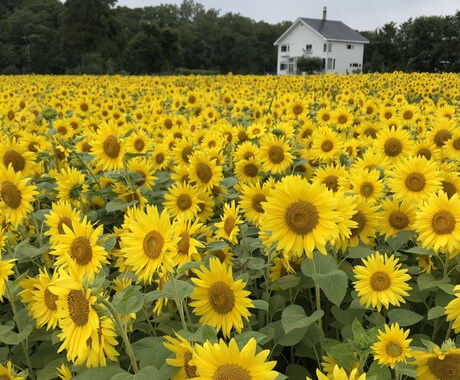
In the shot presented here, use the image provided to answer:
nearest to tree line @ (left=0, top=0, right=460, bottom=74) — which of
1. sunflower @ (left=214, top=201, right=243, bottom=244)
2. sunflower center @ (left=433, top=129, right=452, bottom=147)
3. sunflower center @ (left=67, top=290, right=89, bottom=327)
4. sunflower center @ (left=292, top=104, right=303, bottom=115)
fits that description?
sunflower center @ (left=292, top=104, right=303, bottom=115)

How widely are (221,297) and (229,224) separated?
24.8 inches

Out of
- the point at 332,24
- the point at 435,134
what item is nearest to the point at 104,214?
the point at 435,134

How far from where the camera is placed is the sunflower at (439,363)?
150cm

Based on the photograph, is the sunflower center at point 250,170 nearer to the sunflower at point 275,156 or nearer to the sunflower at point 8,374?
the sunflower at point 275,156

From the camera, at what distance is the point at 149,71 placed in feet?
163

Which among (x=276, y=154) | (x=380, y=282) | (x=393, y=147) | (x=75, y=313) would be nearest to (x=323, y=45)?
(x=393, y=147)

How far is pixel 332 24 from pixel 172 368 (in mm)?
78813

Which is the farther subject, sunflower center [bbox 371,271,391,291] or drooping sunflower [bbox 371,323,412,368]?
sunflower center [bbox 371,271,391,291]

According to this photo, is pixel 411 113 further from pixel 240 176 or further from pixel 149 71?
pixel 149 71

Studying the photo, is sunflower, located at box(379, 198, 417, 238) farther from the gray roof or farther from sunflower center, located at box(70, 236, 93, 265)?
the gray roof

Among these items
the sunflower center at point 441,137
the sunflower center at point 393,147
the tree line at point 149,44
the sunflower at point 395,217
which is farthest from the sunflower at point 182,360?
the tree line at point 149,44

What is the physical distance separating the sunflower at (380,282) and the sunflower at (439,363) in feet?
1.47

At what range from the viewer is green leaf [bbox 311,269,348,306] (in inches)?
73.2

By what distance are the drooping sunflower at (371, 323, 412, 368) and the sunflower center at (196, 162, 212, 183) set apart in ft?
6.12
